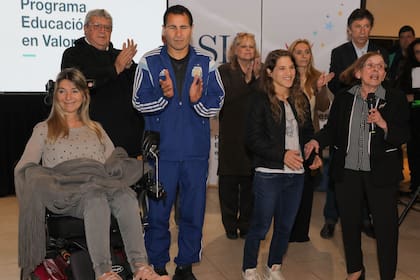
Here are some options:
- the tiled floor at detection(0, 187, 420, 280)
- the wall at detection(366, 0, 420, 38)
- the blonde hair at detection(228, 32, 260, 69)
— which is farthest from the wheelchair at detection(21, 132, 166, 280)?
the wall at detection(366, 0, 420, 38)

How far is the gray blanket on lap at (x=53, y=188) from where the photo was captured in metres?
2.47

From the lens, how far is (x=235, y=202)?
164 inches

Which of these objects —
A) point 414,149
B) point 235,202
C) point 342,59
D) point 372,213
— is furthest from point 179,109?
point 414,149

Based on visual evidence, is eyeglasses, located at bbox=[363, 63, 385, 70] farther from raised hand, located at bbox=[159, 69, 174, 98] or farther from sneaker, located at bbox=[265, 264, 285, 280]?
sneaker, located at bbox=[265, 264, 285, 280]

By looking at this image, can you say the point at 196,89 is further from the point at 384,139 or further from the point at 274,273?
the point at 274,273

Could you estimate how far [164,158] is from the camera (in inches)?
120

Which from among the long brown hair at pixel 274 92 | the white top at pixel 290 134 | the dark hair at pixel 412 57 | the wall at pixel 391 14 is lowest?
the white top at pixel 290 134

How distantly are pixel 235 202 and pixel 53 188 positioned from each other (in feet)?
6.31

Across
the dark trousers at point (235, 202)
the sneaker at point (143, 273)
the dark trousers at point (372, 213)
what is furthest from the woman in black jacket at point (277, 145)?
the dark trousers at point (235, 202)

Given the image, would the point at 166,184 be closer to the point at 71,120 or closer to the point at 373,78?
the point at 71,120

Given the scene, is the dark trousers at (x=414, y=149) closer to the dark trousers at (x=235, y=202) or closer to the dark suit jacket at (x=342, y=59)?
the dark suit jacket at (x=342, y=59)

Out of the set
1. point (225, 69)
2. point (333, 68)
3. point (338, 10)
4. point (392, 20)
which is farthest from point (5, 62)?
point (392, 20)

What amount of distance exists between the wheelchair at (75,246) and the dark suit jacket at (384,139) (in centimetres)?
102

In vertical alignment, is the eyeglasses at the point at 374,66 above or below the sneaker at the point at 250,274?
above
